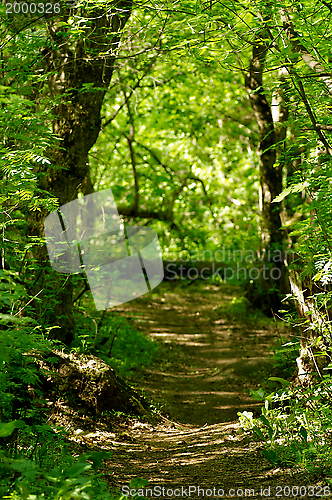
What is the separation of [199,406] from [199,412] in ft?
0.72

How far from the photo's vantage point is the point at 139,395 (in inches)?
231

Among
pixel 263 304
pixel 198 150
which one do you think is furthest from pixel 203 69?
pixel 263 304

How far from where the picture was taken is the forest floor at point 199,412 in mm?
3391

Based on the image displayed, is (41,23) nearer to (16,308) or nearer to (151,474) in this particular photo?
(16,308)

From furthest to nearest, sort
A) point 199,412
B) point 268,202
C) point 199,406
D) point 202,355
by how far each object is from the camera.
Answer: point 268,202 < point 202,355 < point 199,406 < point 199,412

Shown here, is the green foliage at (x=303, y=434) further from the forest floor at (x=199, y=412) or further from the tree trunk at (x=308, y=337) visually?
the tree trunk at (x=308, y=337)

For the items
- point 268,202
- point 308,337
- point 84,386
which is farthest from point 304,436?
point 268,202

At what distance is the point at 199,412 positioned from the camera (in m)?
5.95

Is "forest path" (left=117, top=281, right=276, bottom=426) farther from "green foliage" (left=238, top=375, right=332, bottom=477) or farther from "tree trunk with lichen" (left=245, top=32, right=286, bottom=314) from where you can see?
"green foliage" (left=238, top=375, right=332, bottom=477)

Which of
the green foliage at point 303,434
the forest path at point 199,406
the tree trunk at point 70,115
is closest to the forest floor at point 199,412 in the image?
the forest path at point 199,406

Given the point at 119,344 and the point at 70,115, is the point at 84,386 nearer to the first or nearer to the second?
the point at 119,344

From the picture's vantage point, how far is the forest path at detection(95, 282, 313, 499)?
11.3 feet

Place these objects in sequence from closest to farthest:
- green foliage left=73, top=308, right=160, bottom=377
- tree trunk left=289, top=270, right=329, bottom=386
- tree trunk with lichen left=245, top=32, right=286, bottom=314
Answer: tree trunk left=289, top=270, right=329, bottom=386, green foliage left=73, top=308, right=160, bottom=377, tree trunk with lichen left=245, top=32, right=286, bottom=314

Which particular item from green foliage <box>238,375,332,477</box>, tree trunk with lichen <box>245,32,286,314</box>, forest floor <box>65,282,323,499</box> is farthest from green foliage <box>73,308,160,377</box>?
tree trunk with lichen <box>245,32,286,314</box>
